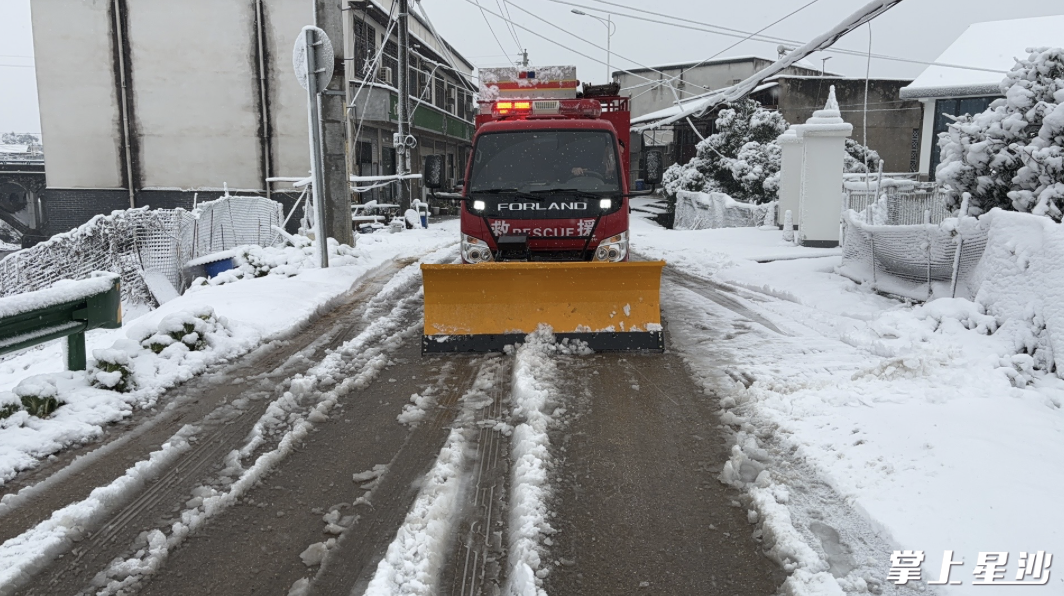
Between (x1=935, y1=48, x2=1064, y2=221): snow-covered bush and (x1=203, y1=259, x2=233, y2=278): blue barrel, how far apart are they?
10133 mm

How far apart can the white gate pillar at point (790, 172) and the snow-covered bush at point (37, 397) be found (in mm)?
15596

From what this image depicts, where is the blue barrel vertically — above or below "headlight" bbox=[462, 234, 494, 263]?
below

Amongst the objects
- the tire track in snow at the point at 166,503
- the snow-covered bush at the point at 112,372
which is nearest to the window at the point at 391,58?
the snow-covered bush at the point at 112,372

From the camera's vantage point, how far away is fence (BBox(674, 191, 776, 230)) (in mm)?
20984

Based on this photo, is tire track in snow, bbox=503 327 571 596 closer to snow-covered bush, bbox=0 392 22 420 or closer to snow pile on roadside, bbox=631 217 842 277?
snow-covered bush, bbox=0 392 22 420

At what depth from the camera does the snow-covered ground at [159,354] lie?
4609mm

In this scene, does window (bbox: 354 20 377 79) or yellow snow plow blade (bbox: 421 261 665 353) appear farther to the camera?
window (bbox: 354 20 377 79)

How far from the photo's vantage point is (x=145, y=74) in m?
25.7

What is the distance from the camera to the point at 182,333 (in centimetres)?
654

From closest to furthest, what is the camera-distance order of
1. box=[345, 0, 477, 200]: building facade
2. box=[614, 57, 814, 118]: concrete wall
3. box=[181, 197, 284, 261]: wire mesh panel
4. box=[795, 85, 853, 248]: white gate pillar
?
box=[181, 197, 284, 261]: wire mesh panel < box=[795, 85, 853, 248]: white gate pillar < box=[345, 0, 477, 200]: building facade < box=[614, 57, 814, 118]: concrete wall

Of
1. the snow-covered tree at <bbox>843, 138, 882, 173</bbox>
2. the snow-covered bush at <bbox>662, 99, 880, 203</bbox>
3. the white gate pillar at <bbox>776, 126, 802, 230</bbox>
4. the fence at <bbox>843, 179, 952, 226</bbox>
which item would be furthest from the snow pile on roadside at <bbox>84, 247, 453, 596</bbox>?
the snow-covered tree at <bbox>843, 138, 882, 173</bbox>

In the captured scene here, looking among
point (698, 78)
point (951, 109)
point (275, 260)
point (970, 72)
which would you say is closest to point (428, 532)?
point (275, 260)

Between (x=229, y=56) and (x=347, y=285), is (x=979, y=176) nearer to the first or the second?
(x=347, y=285)

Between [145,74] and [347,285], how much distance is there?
65.4 ft
